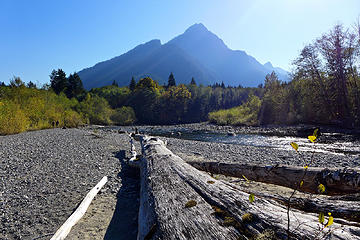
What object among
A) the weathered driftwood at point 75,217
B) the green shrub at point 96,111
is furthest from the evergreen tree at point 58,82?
the weathered driftwood at point 75,217

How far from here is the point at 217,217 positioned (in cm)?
162

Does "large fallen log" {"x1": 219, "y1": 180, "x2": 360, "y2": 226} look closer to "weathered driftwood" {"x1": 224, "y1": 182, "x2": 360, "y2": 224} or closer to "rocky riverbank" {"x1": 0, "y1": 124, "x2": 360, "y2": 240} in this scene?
"weathered driftwood" {"x1": 224, "y1": 182, "x2": 360, "y2": 224}

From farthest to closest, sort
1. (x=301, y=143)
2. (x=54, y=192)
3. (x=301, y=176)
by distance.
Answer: (x=301, y=143) → (x=54, y=192) → (x=301, y=176)

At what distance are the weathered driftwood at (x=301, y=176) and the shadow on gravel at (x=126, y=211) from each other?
1.98 metres

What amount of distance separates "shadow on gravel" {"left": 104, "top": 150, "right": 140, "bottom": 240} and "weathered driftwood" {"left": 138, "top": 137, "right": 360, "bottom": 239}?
3.59 ft

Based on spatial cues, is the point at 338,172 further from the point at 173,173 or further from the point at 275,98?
the point at 275,98

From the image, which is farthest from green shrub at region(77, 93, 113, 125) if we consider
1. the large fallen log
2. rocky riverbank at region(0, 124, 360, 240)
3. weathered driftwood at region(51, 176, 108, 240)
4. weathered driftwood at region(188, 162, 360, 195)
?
the large fallen log

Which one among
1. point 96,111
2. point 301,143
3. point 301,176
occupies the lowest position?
point 301,143

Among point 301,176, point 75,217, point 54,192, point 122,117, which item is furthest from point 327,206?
point 122,117

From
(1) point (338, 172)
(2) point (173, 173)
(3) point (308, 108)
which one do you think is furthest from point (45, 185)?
(3) point (308, 108)

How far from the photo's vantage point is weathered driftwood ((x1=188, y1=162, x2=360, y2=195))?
2698mm

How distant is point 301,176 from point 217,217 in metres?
2.23

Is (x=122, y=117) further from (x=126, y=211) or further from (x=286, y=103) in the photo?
(x=126, y=211)

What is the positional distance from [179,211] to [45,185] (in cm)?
Result: 399
